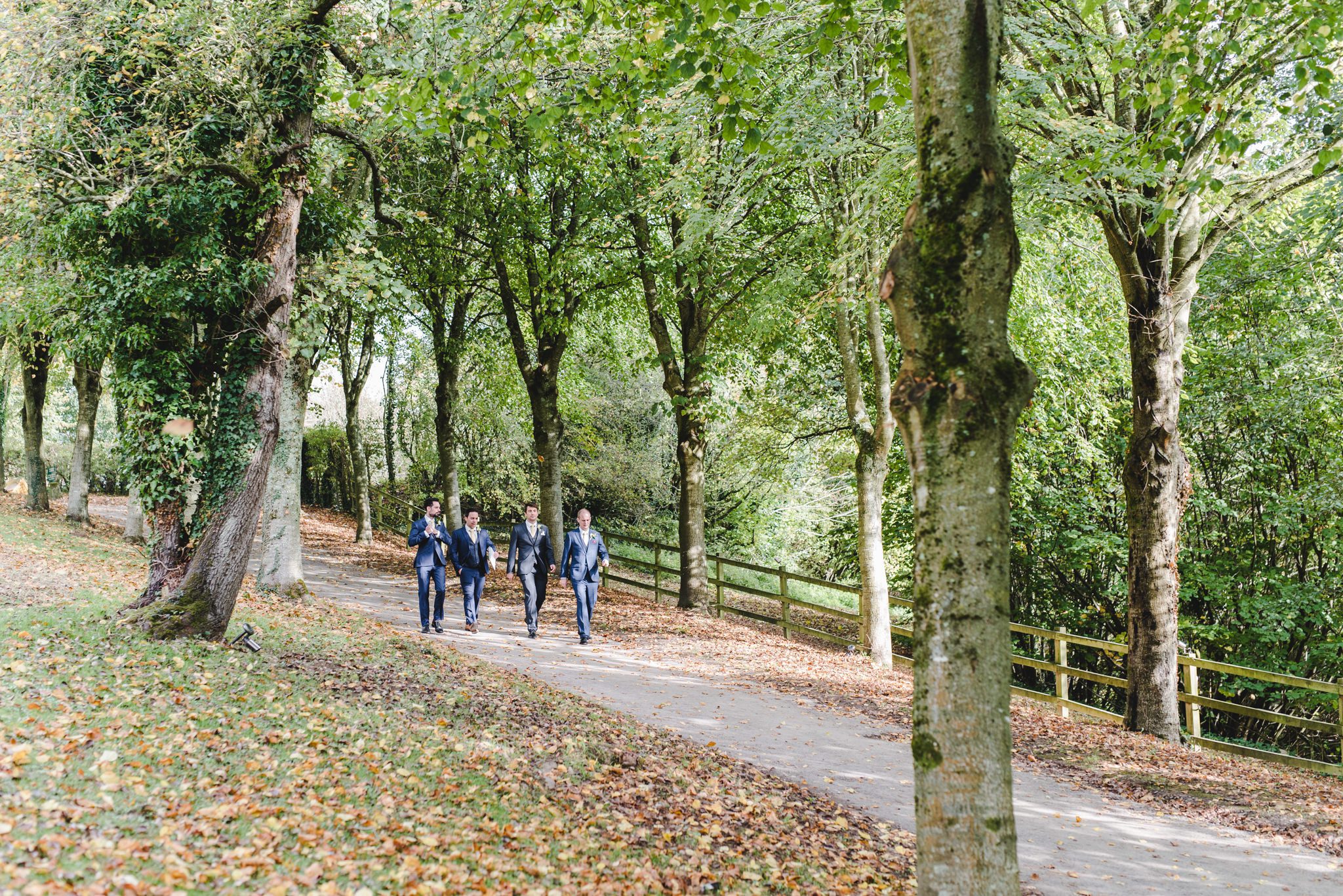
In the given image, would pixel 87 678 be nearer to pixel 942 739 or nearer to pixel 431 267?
pixel 942 739

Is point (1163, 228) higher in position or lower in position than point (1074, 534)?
higher

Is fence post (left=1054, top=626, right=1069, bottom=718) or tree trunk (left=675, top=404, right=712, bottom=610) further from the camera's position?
tree trunk (left=675, top=404, right=712, bottom=610)

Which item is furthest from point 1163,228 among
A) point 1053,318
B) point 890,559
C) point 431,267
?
point 431,267

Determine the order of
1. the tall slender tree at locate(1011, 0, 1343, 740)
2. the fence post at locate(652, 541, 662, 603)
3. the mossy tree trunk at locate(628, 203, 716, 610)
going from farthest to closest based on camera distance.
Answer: the fence post at locate(652, 541, 662, 603) → the mossy tree trunk at locate(628, 203, 716, 610) → the tall slender tree at locate(1011, 0, 1343, 740)

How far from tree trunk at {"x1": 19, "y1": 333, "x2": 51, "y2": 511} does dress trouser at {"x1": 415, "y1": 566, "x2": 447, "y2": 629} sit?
12.8 m

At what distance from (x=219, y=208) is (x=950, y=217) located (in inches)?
306

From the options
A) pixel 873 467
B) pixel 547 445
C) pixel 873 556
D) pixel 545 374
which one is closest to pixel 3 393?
pixel 545 374

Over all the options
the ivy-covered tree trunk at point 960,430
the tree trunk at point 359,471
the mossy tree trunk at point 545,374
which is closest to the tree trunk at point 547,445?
the mossy tree trunk at point 545,374

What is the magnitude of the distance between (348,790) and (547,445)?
38.8 feet

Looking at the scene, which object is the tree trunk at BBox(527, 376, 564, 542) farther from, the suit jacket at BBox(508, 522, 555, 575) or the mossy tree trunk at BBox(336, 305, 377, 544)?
the mossy tree trunk at BBox(336, 305, 377, 544)

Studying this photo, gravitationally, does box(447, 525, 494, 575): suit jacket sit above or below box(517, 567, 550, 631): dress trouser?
above

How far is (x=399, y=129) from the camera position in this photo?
1089 cm

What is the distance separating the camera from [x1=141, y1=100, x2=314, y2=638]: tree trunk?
24.5 ft

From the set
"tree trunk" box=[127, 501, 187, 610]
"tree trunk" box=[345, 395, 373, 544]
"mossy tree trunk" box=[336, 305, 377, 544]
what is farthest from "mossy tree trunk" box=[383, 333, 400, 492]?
"tree trunk" box=[127, 501, 187, 610]
